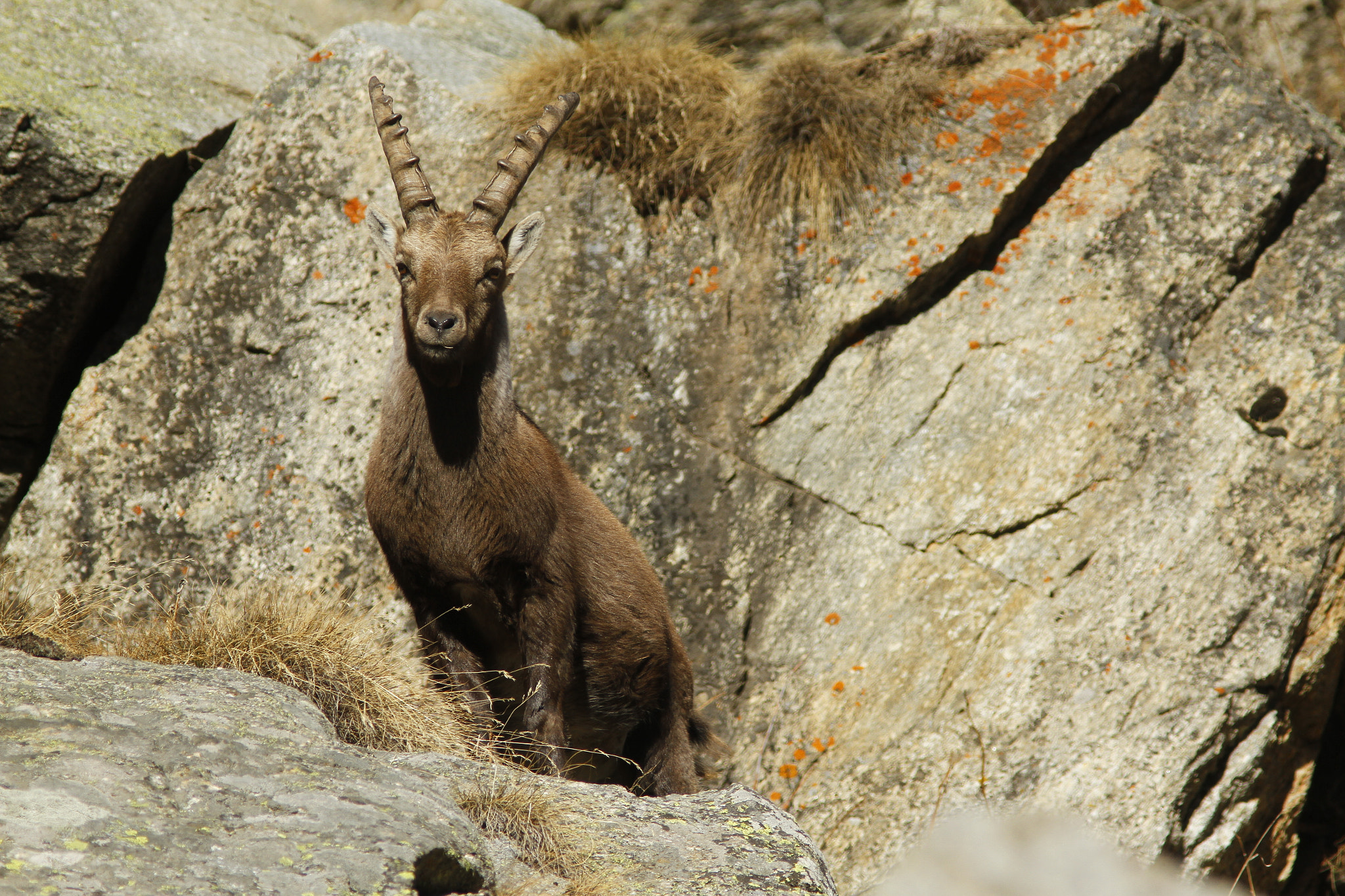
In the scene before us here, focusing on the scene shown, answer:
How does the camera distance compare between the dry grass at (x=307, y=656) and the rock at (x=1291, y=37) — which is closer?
the dry grass at (x=307, y=656)

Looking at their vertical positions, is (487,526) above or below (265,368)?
above

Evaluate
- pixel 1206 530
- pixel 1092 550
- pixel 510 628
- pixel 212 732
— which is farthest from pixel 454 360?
pixel 1206 530

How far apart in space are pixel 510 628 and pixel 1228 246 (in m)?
4.57

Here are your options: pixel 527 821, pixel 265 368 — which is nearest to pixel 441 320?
pixel 527 821

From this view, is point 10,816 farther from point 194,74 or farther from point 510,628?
point 194,74

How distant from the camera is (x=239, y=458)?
616cm

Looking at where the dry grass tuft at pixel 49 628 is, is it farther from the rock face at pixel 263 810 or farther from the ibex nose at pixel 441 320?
the ibex nose at pixel 441 320

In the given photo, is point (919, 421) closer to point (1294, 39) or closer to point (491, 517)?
point (491, 517)

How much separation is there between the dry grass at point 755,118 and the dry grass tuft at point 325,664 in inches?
130

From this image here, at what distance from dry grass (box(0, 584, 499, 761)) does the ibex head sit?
1.29 metres

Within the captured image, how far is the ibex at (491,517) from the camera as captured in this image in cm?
469

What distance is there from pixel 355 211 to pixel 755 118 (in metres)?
2.60

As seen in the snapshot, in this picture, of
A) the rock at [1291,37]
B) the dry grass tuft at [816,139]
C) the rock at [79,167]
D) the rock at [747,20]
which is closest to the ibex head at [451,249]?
the dry grass tuft at [816,139]

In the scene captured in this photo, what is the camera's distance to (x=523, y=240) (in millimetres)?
5273
